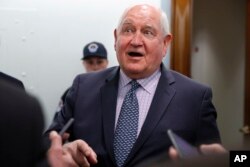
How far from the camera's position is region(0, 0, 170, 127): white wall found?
2.68 metres

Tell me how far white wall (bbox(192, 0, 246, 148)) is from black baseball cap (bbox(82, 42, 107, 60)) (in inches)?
86.1

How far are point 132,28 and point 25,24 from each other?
1.37 metres

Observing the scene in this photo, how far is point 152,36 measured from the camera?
1.52 metres

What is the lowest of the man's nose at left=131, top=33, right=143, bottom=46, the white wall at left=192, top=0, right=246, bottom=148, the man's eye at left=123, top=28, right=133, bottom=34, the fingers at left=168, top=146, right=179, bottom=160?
the white wall at left=192, top=0, right=246, bottom=148

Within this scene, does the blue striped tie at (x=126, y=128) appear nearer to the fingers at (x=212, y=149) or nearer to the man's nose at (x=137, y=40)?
the man's nose at (x=137, y=40)

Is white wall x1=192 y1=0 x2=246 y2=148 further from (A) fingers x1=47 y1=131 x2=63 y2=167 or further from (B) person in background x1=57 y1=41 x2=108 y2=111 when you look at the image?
(A) fingers x1=47 y1=131 x2=63 y2=167

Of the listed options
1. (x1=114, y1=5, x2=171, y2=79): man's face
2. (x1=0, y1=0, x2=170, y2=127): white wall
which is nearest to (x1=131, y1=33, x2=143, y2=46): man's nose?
(x1=114, y1=5, x2=171, y2=79): man's face

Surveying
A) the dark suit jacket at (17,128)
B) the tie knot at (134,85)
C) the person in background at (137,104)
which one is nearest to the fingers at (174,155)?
the dark suit jacket at (17,128)

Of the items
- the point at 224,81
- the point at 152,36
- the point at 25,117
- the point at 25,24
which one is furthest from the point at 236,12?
the point at 25,117

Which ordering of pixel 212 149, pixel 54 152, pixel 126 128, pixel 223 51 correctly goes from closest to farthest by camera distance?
pixel 212 149 → pixel 54 152 → pixel 126 128 → pixel 223 51

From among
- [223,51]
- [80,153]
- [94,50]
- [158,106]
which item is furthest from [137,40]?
[223,51]

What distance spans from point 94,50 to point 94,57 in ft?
0.17

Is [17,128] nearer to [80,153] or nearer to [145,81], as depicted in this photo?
[80,153]

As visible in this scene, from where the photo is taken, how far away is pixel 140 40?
1.49 metres
